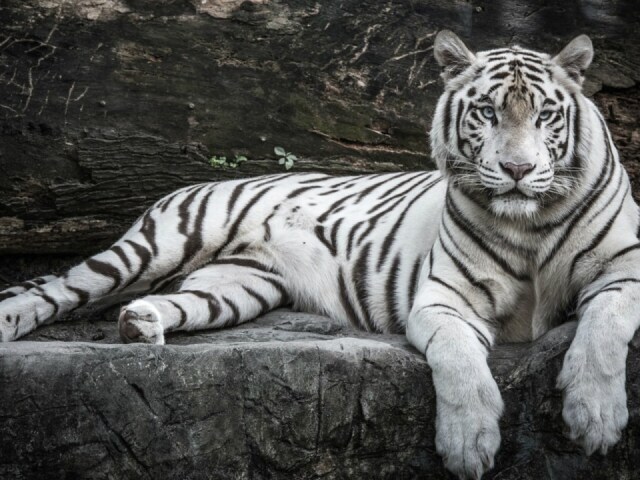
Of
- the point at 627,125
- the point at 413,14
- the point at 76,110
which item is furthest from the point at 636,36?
the point at 76,110

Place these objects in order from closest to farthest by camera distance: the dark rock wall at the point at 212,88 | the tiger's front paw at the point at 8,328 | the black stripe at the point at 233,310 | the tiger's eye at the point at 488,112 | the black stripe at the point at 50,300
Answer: the tiger's eye at the point at 488,112 < the tiger's front paw at the point at 8,328 < the black stripe at the point at 50,300 < the black stripe at the point at 233,310 < the dark rock wall at the point at 212,88

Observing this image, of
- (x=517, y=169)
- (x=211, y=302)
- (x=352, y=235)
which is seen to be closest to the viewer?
(x=517, y=169)

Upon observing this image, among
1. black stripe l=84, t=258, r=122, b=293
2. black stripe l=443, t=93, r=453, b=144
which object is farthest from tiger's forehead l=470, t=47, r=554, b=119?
black stripe l=84, t=258, r=122, b=293

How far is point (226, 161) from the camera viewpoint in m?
5.60

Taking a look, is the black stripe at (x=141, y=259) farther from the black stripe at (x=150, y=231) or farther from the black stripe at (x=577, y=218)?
the black stripe at (x=577, y=218)

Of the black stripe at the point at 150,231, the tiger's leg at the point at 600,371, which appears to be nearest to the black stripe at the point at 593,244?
the tiger's leg at the point at 600,371

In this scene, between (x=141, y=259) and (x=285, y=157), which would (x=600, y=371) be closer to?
Answer: (x=141, y=259)

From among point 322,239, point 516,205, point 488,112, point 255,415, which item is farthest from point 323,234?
point 255,415

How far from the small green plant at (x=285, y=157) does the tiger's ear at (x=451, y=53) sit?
1863 millimetres

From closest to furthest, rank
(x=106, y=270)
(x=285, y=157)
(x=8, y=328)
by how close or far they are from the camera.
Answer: (x=8, y=328) < (x=106, y=270) < (x=285, y=157)

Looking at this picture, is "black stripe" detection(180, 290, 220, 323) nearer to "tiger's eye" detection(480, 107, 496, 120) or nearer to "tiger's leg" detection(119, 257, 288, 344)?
"tiger's leg" detection(119, 257, 288, 344)

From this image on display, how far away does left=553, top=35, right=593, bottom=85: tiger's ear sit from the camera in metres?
3.63

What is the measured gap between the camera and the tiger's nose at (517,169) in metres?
3.37

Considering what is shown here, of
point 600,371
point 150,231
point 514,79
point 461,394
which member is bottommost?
point 150,231
